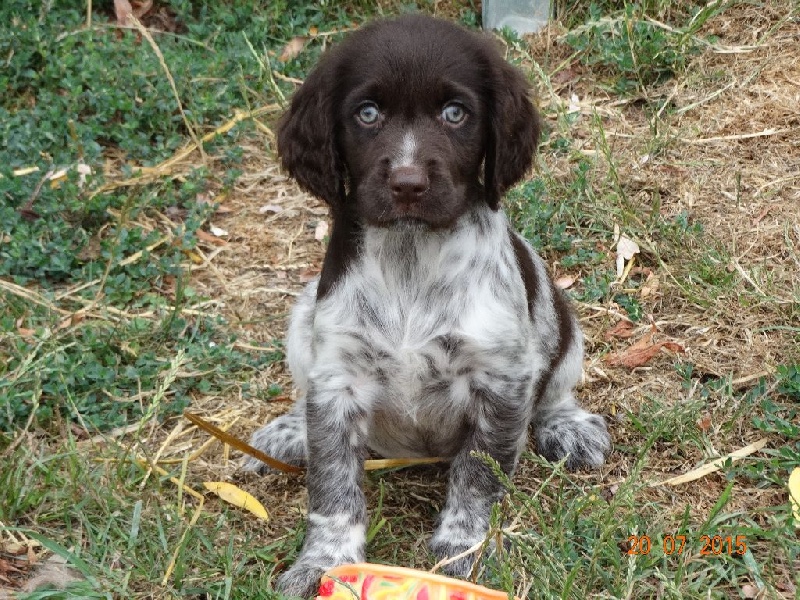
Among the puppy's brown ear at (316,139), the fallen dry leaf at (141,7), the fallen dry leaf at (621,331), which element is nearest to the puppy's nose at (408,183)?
the puppy's brown ear at (316,139)

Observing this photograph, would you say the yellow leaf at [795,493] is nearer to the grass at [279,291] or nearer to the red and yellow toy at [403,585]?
the grass at [279,291]

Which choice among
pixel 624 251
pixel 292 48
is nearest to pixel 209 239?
pixel 292 48

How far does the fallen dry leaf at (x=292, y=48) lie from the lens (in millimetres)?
8016

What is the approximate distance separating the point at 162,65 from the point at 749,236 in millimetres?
3836

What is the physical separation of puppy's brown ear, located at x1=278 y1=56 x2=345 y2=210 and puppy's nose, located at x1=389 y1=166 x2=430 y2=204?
0.43 meters

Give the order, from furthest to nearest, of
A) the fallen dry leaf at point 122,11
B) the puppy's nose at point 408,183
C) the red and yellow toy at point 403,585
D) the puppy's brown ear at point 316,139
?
1. the fallen dry leaf at point 122,11
2. the puppy's brown ear at point 316,139
3. the puppy's nose at point 408,183
4. the red and yellow toy at point 403,585

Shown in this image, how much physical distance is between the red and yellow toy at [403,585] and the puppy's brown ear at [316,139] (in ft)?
4.71

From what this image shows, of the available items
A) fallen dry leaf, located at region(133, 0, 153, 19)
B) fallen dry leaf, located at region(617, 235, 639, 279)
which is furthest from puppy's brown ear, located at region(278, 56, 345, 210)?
fallen dry leaf, located at region(133, 0, 153, 19)

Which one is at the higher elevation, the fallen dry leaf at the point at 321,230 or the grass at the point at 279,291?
the grass at the point at 279,291

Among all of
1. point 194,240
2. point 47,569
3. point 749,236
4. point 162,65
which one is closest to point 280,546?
point 47,569

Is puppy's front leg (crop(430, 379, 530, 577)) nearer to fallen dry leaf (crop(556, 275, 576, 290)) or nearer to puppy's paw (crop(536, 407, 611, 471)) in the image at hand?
puppy's paw (crop(536, 407, 611, 471))

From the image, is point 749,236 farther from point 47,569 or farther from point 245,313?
point 47,569

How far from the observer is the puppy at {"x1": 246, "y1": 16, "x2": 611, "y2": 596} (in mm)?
4156

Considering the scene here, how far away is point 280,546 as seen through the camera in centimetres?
451
